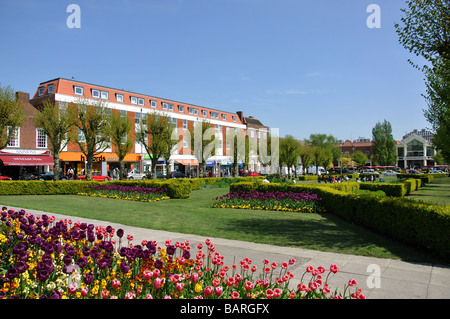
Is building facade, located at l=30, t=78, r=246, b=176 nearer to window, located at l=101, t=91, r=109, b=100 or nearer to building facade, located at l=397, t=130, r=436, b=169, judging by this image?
window, located at l=101, t=91, r=109, b=100

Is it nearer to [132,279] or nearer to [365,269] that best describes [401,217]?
[365,269]

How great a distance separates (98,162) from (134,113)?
10.1m

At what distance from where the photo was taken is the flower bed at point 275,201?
13.6 metres

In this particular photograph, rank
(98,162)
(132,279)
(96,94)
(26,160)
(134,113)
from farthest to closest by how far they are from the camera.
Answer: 1. (134,113)
2. (96,94)
3. (98,162)
4. (26,160)
5. (132,279)

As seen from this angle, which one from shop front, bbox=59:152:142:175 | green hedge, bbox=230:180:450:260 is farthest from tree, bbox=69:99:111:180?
green hedge, bbox=230:180:450:260

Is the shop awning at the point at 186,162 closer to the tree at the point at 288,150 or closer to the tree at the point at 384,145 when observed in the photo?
the tree at the point at 288,150

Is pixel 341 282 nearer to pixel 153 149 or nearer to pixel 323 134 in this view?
pixel 153 149

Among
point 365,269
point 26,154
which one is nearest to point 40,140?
point 26,154

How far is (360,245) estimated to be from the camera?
7.16 m

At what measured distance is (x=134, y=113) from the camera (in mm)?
47906

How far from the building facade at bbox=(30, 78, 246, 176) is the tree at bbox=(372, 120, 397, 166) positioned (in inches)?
1935

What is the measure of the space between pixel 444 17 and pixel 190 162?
161 ft

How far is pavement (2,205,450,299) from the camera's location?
4.27m
